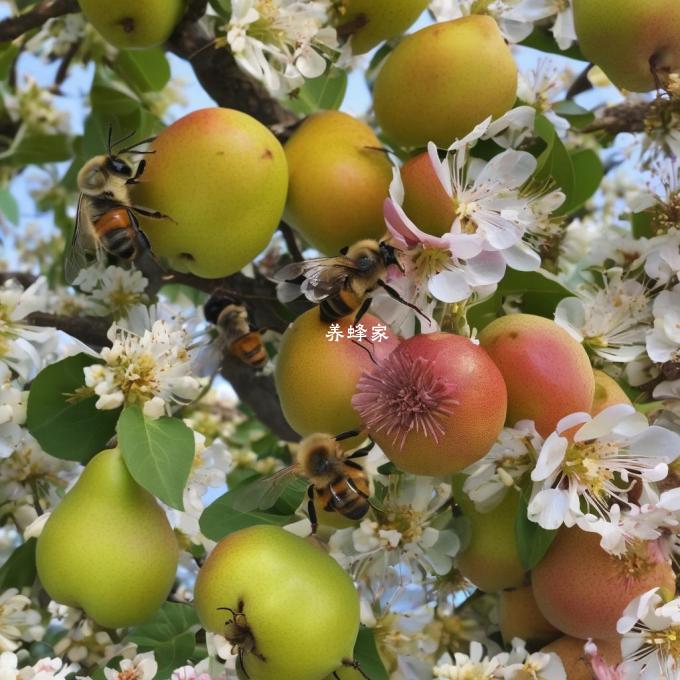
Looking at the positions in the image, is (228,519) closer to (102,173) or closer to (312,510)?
(312,510)

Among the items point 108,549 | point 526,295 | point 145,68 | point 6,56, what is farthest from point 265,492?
point 6,56

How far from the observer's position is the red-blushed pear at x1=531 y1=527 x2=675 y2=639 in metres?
0.92

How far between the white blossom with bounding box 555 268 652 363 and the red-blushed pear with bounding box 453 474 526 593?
20cm

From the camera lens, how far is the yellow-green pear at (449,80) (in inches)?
40.1

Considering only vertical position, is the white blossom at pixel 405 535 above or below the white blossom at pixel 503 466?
below

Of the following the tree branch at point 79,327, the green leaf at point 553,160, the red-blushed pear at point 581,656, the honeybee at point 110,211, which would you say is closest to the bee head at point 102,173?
the honeybee at point 110,211

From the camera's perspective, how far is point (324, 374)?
0.93 m

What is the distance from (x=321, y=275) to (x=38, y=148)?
0.87 meters

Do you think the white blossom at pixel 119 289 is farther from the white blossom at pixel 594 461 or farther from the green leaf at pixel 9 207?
the white blossom at pixel 594 461

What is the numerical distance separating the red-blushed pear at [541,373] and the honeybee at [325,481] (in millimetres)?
156

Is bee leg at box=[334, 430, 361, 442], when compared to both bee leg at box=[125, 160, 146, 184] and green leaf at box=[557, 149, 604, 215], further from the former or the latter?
green leaf at box=[557, 149, 604, 215]

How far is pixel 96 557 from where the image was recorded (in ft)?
3.04

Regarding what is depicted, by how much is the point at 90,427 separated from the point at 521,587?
1.60 feet

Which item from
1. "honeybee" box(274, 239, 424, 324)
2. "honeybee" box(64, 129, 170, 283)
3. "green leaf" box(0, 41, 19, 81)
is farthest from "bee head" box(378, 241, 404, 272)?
"green leaf" box(0, 41, 19, 81)
